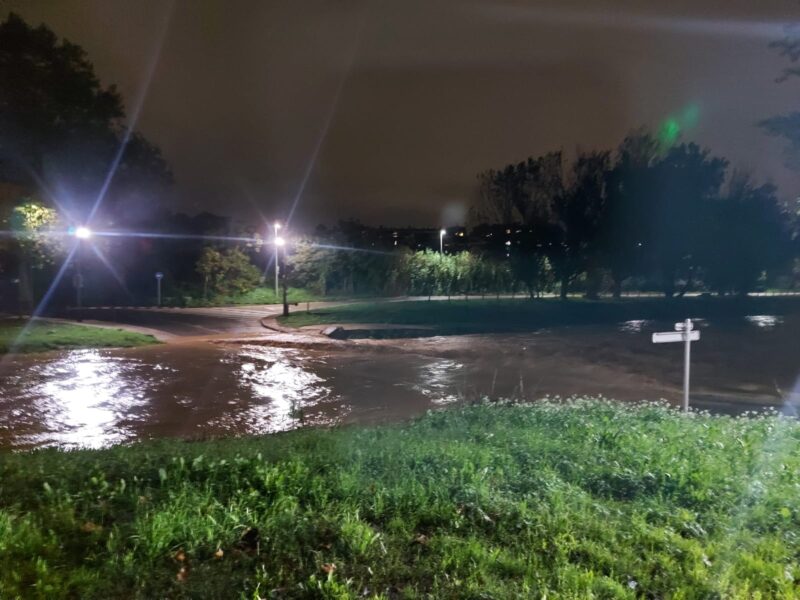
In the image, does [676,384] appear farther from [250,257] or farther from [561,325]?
[250,257]

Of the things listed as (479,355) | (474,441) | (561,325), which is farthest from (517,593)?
(561,325)

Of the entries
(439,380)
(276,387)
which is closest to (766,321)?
(439,380)

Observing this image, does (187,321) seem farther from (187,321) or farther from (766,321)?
(766,321)

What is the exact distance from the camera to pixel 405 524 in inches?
165

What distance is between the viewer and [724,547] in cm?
410

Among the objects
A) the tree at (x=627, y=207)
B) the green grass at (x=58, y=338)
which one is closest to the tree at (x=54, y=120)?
the green grass at (x=58, y=338)

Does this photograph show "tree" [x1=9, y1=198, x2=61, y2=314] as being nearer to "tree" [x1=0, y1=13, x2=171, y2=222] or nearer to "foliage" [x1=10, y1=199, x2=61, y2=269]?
"foliage" [x1=10, y1=199, x2=61, y2=269]

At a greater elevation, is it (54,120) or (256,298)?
(54,120)

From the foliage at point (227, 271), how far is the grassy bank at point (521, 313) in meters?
15.7

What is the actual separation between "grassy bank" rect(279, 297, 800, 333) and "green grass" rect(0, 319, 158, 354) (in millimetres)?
9120

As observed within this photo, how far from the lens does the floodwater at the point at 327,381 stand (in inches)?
457

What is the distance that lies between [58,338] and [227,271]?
31483 mm

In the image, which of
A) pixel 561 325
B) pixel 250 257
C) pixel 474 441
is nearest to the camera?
pixel 474 441

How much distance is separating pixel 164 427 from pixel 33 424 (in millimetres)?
2365
